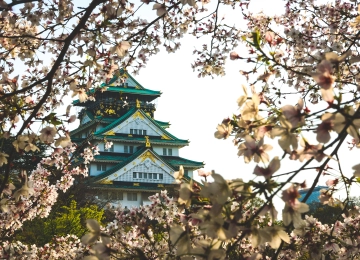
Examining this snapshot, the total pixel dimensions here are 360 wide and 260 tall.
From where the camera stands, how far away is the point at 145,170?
33.6 meters

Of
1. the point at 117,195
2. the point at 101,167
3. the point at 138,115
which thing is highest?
the point at 138,115

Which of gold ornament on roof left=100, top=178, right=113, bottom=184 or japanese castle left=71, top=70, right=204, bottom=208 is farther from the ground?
japanese castle left=71, top=70, right=204, bottom=208

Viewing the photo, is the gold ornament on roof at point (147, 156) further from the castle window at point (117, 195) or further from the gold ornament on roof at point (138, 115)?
the gold ornament on roof at point (138, 115)

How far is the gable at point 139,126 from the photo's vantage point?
36.2 meters

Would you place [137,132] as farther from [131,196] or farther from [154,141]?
[131,196]

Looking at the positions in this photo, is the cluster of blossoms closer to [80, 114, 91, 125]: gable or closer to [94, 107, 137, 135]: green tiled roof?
[94, 107, 137, 135]: green tiled roof

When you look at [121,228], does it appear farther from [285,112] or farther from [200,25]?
[200,25]

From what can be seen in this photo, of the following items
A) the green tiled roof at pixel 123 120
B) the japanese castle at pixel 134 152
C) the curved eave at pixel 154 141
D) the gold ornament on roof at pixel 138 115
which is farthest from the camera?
the gold ornament on roof at pixel 138 115

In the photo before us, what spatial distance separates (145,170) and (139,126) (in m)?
4.45

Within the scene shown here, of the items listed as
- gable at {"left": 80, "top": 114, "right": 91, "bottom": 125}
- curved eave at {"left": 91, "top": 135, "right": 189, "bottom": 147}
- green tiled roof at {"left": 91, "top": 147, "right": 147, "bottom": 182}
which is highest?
gable at {"left": 80, "top": 114, "right": 91, "bottom": 125}

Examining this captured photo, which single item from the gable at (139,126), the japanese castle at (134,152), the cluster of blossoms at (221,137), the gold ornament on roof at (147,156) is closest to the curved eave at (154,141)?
the japanese castle at (134,152)

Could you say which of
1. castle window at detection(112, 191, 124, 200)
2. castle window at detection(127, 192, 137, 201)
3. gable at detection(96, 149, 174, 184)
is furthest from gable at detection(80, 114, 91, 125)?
castle window at detection(112, 191, 124, 200)

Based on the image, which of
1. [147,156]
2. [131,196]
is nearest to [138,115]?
[147,156]

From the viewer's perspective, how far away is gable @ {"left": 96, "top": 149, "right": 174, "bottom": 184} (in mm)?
32625
